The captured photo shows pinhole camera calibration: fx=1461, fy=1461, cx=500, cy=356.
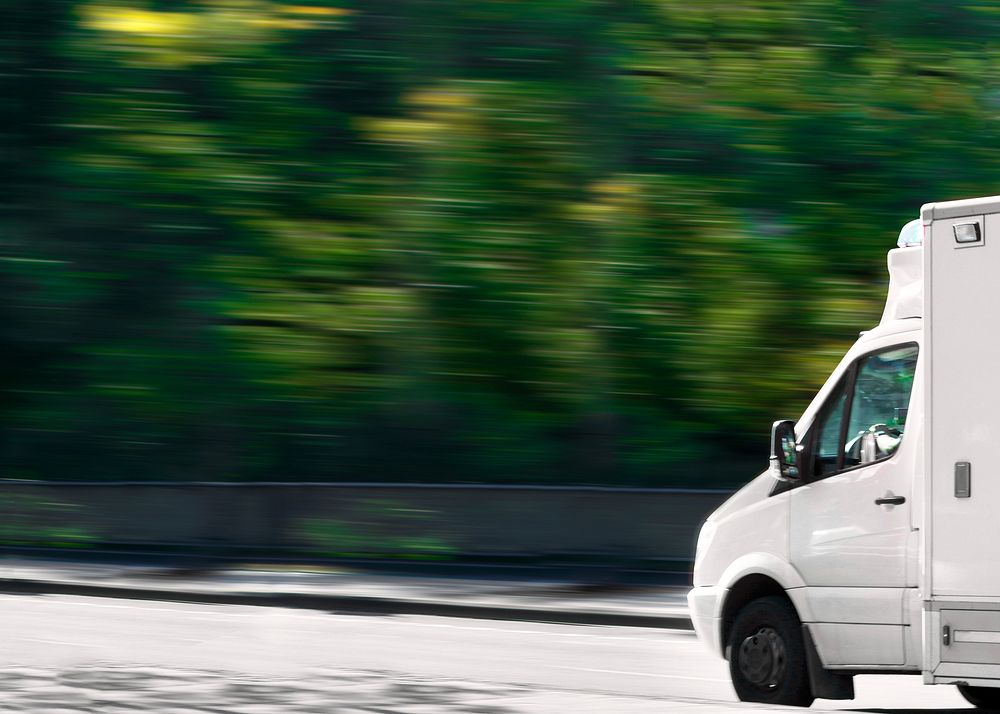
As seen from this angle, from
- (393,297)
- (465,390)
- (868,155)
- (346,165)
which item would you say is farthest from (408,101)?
(868,155)

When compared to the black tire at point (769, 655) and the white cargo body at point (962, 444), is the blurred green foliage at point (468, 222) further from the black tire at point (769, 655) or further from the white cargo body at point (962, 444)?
the white cargo body at point (962, 444)

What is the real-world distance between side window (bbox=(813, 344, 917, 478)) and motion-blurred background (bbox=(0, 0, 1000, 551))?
40.1ft

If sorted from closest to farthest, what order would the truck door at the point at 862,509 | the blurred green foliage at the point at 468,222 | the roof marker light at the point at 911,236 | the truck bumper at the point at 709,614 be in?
the truck door at the point at 862,509 → the roof marker light at the point at 911,236 → the truck bumper at the point at 709,614 → the blurred green foliage at the point at 468,222

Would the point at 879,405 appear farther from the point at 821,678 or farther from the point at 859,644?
the point at 821,678

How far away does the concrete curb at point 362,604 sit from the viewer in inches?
517

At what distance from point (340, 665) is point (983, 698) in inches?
169

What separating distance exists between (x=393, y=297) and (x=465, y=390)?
1.64m

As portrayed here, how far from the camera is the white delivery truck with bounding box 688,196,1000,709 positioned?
20.7 ft

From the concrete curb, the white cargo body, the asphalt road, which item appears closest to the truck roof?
the white cargo body

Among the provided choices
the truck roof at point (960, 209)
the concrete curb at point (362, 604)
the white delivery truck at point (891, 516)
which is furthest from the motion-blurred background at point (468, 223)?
the truck roof at point (960, 209)

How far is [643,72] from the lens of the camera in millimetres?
20656

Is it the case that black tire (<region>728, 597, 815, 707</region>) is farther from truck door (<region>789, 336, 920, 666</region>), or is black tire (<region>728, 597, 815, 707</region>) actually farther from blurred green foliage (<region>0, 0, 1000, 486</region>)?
blurred green foliage (<region>0, 0, 1000, 486</region>)

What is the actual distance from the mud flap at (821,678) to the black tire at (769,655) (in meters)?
0.05

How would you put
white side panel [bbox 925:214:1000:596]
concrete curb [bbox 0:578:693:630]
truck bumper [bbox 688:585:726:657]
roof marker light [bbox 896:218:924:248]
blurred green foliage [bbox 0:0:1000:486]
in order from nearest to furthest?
white side panel [bbox 925:214:1000:596] < roof marker light [bbox 896:218:924:248] < truck bumper [bbox 688:585:726:657] < concrete curb [bbox 0:578:693:630] < blurred green foliage [bbox 0:0:1000:486]
